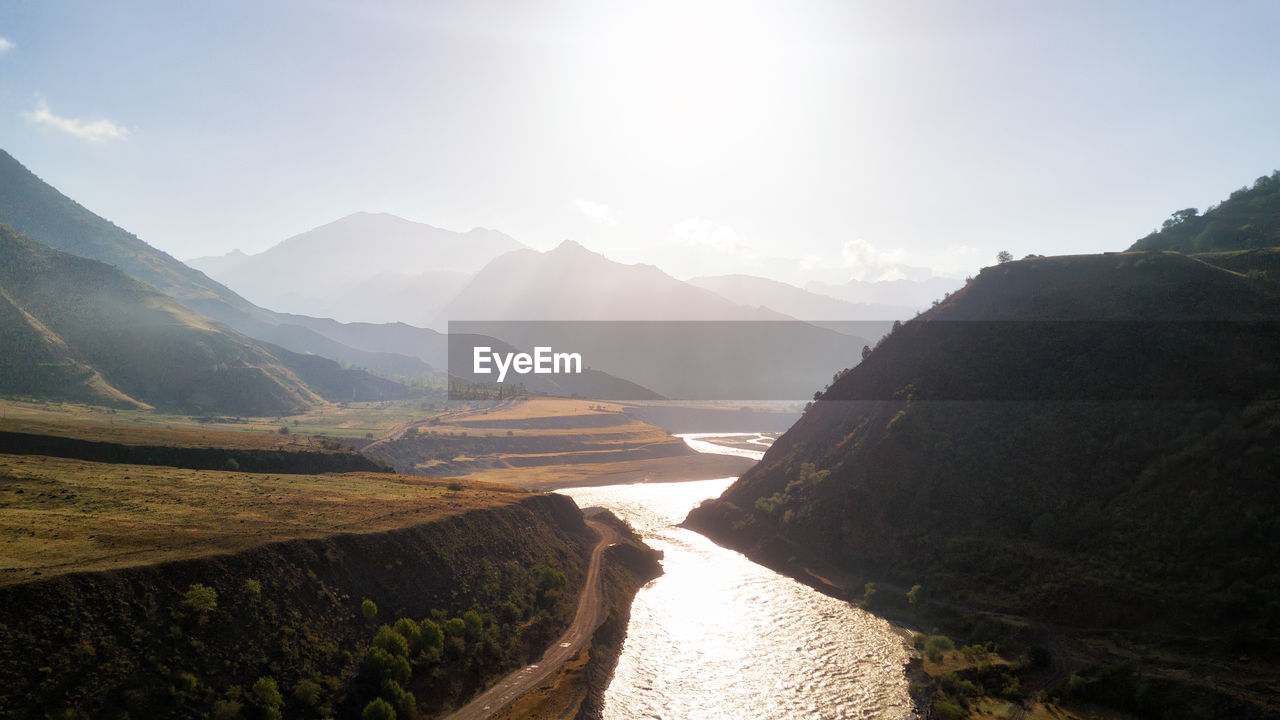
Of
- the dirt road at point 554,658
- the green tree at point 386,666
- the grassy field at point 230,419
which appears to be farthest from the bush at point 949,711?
the grassy field at point 230,419

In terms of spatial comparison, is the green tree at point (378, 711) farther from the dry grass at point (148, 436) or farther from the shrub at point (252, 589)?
the dry grass at point (148, 436)

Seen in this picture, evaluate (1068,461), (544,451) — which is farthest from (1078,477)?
(544,451)

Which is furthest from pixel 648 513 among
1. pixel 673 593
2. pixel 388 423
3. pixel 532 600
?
pixel 388 423

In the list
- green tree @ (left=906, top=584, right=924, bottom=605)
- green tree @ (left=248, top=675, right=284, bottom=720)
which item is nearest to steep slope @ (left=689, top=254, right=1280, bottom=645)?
green tree @ (left=906, top=584, right=924, bottom=605)

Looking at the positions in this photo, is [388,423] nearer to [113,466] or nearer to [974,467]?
[113,466]

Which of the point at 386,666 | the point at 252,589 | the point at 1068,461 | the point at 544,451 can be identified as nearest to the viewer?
the point at 252,589

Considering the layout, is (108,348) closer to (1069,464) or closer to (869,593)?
(869,593)
